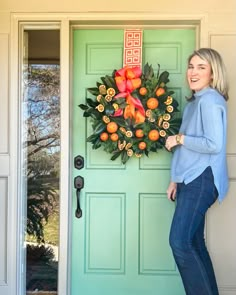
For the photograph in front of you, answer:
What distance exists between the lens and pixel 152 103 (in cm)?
317

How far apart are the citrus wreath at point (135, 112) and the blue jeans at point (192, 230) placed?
0.52m

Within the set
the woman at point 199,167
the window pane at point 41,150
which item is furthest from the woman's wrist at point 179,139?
the window pane at point 41,150

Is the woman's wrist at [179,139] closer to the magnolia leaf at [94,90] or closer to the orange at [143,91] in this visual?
the orange at [143,91]

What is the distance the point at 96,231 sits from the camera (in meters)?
3.39

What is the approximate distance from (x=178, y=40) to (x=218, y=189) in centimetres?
110

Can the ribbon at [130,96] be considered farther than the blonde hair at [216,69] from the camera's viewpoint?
Yes

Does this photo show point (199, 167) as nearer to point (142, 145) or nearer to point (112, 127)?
point (142, 145)

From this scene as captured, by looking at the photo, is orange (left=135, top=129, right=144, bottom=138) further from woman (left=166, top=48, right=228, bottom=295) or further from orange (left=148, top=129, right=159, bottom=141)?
woman (left=166, top=48, right=228, bottom=295)

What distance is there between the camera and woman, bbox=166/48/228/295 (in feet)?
9.00

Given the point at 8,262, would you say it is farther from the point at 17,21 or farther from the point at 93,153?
the point at 17,21

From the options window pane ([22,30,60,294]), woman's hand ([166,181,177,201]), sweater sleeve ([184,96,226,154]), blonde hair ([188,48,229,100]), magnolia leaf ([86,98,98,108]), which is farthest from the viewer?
window pane ([22,30,60,294])

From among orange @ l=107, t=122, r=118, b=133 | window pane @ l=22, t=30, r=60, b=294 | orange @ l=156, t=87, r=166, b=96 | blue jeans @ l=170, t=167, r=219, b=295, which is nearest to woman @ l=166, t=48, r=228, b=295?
blue jeans @ l=170, t=167, r=219, b=295

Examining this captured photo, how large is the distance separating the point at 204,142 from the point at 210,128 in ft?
0.27

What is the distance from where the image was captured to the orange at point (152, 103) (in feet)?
10.4
